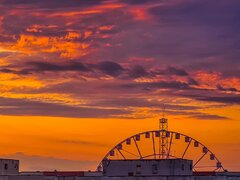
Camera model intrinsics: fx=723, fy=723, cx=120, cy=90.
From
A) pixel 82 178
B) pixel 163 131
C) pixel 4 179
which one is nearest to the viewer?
pixel 4 179

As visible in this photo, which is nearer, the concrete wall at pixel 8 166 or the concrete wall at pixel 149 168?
the concrete wall at pixel 8 166

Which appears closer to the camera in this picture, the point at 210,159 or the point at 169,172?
the point at 169,172

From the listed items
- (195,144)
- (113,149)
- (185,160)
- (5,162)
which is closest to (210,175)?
(185,160)

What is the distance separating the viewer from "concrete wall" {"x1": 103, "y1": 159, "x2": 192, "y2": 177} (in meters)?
143

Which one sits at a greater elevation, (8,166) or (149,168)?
(8,166)

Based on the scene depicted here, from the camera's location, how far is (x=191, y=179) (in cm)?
13775

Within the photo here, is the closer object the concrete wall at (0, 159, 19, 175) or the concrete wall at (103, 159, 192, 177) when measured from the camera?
the concrete wall at (0, 159, 19, 175)

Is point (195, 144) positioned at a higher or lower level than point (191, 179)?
higher

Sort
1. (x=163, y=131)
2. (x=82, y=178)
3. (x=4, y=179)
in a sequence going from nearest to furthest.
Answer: (x=4, y=179)
(x=82, y=178)
(x=163, y=131)

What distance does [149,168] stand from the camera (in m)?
144

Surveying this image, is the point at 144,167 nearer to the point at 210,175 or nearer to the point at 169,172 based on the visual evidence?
the point at 169,172

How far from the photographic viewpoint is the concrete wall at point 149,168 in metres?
143

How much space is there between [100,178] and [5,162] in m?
19.3

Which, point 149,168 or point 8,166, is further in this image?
point 8,166
